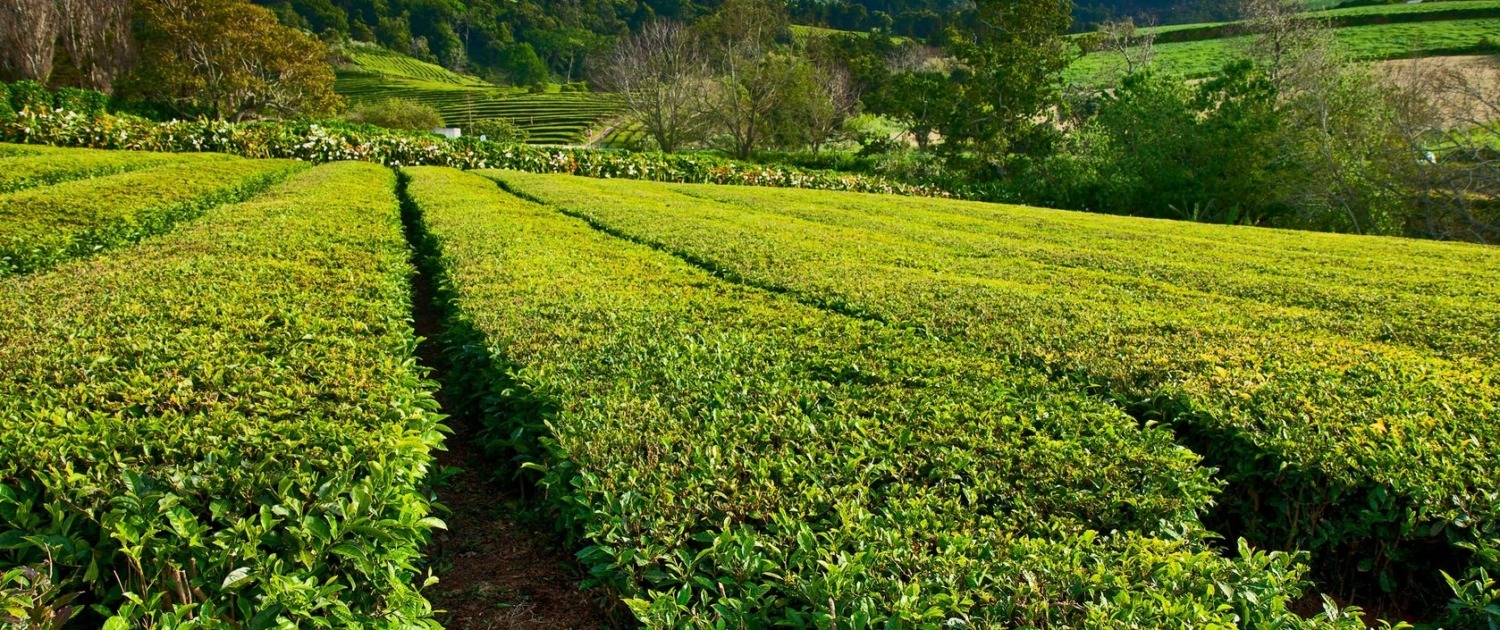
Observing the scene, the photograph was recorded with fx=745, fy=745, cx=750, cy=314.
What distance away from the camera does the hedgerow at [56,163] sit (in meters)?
11.7

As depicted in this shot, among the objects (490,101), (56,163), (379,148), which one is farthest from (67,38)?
(490,101)

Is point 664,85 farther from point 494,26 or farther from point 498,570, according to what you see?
point 494,26

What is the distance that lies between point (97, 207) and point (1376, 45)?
2350 inches

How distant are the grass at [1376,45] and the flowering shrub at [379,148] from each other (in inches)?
1091

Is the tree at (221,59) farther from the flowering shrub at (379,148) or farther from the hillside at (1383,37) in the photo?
the hillside at (1383,37)

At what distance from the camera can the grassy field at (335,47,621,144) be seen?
58594 mm

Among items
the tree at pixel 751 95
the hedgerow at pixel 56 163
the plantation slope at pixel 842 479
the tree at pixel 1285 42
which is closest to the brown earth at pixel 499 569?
the plantation slope at pixel 842 479

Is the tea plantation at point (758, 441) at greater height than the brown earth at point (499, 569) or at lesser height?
greater

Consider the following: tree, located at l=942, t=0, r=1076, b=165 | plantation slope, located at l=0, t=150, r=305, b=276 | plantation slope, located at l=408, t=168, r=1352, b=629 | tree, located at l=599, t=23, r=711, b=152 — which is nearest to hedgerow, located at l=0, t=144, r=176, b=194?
plantation slope, located at l=0, t=150, r=305, b=276

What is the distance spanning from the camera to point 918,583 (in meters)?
2.11

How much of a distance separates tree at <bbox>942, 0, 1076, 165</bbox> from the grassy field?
3256cm

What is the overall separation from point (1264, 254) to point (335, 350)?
10.9 metres

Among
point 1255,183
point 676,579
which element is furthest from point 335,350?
point 1255,183

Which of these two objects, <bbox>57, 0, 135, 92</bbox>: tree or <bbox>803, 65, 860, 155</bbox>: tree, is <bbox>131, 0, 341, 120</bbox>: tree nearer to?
<bbox>57, 0, 135, 92</bbox>: tree
